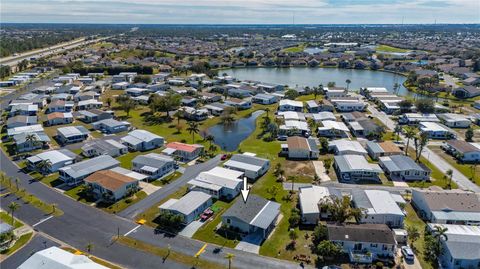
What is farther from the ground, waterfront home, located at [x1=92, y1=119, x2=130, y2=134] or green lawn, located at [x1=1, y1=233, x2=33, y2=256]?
waterfront home, located at [x1=92, y1=119, x2=130, y2=134]

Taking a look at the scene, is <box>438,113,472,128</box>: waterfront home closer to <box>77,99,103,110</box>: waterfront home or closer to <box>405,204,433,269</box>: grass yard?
<box>405,204,433,269</box>: grass yard

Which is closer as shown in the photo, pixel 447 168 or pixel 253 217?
pixel 253 217

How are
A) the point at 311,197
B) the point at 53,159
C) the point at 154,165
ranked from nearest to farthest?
the point at 311,197 → the point at 154,165 → the point at 53,159

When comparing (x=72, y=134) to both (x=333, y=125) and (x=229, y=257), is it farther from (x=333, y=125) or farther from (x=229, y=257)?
(x=333, y=125)

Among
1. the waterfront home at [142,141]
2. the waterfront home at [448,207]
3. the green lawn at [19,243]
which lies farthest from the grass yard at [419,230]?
the waterfront home at [142,141]

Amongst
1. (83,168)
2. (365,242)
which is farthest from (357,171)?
(83,168)

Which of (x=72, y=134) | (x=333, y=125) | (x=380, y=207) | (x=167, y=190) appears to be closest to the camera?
(x=380, y=207)

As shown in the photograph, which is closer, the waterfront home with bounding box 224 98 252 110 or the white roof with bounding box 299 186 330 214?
the white roof with bounding box 299 186 330 214

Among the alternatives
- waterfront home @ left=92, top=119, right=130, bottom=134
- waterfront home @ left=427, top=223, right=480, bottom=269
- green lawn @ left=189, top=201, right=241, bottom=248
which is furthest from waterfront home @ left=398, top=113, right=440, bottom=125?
waterfront home @ left=92, top=119, right=130, bottom=134
